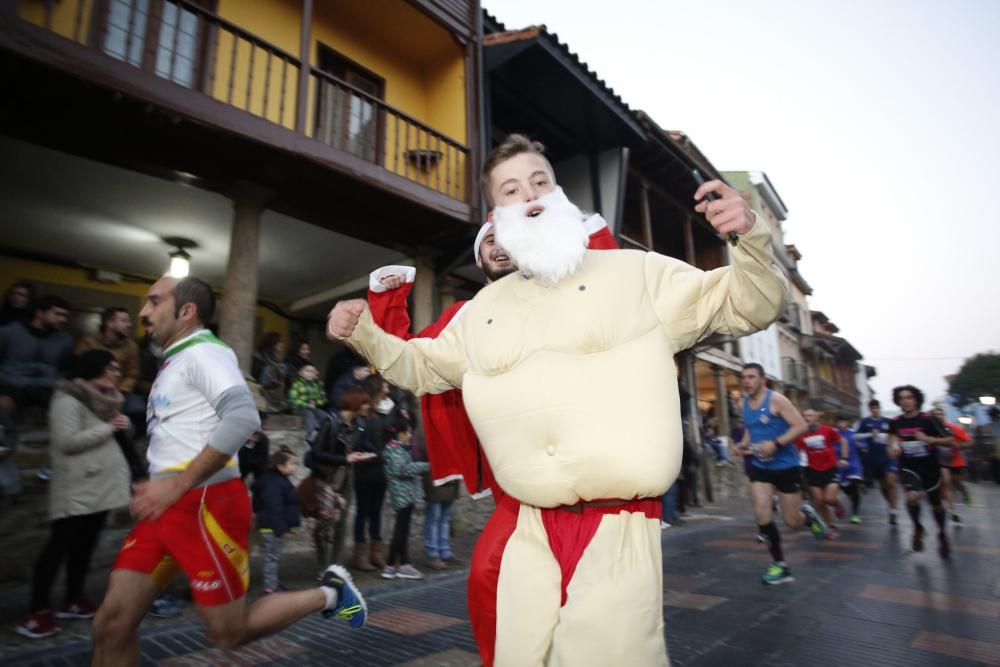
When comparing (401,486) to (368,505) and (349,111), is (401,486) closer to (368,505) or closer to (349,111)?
(368,505)

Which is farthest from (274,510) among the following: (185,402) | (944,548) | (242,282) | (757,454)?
(944,548)

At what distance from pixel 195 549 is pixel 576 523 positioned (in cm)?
153

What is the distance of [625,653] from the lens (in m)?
1.13

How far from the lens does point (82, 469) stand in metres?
3.53

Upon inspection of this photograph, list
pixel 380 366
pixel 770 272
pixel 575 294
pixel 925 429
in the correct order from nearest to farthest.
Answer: pixel 770 272, pixel 575 294, pixel 380 366, pixel 925 429

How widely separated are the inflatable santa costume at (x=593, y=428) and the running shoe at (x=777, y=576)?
4.00m

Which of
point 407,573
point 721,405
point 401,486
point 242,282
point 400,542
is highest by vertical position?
point 242,282

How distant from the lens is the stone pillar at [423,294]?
8141 mm

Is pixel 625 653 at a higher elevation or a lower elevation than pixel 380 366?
lower

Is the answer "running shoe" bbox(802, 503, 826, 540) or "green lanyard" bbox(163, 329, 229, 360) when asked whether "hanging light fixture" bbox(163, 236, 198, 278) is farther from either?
"running shoe" bbox(802, 503, 826, 540)

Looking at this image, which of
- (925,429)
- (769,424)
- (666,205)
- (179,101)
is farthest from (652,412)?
(666,205)

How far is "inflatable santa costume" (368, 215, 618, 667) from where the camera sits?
1.41m

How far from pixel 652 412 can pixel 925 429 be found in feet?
22.0

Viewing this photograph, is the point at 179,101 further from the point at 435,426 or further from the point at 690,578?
the point at 690,578
